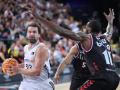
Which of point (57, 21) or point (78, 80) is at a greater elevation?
point (57, 21)

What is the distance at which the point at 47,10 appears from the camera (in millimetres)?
20797

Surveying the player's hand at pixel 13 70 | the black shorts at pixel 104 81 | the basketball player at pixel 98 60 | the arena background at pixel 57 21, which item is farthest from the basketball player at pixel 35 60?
the arena background at pixel 57 21

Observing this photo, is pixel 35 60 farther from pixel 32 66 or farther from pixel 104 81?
pixel 104 81

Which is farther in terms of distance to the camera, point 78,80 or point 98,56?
point 78,80

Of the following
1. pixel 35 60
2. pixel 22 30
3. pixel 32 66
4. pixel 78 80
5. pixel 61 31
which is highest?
pixel 61 31

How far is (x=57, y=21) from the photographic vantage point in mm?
19797

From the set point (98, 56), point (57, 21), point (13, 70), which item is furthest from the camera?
point (57, 21)

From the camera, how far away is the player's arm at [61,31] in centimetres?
609

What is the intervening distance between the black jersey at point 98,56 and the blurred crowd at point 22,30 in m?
6.13

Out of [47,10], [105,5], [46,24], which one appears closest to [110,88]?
[46,24]

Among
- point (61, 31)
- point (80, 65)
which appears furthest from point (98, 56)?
point (80, 65)

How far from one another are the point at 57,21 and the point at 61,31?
1353 centimetres

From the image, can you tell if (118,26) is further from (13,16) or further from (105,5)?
(13,16)

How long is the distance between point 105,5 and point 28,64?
1737 centimetres
